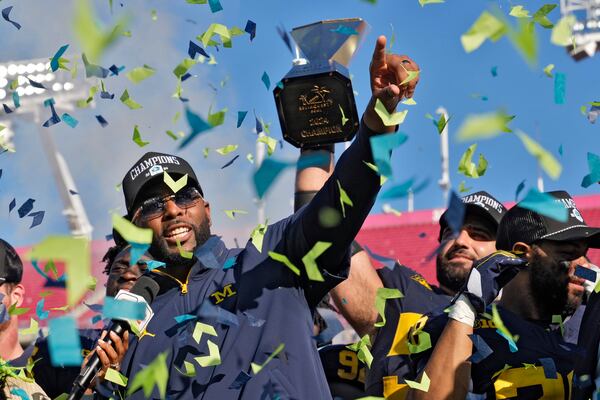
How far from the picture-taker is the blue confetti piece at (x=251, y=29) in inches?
130

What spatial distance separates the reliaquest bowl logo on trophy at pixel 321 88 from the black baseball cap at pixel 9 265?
1825mm

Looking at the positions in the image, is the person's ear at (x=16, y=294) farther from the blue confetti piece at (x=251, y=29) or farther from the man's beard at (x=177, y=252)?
the blue confetti piece at (x=251, y=29)

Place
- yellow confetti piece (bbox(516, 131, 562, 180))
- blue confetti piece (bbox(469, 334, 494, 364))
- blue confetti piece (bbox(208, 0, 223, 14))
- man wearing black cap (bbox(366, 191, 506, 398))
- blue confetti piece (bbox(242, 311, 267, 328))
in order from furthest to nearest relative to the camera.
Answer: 1. man wearing black cap (bbox(366, 191, 506, 398))
2. blue confetti piece (bbox(469, 334, 494, 364))
3. blue confetti piece (bbox(208, 0, 223, 14))
4. blue confetti piece (bbox(242, 311, 267, 328))
5. yellow confetti piece (bbox(516, 131, 562, 180))

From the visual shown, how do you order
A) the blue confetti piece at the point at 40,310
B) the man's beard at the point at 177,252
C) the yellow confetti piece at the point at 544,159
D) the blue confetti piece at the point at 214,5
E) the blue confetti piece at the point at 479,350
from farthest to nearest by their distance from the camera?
the blue confetti piece at the point at 40,310 → the man's beard at the point at 177,252 → the blue confetti piece at the point at 479,350 → the blue confetti piece at the point at 214,5 → the yellow confetti piece at the point at 544,159

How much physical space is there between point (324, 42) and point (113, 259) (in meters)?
1.82

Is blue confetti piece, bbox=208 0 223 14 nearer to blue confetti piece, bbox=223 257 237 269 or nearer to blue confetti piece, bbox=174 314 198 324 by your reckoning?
blue confetti piece, bbox=223 257 237 269

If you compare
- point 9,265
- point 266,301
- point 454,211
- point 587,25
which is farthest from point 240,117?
A: point 587,25

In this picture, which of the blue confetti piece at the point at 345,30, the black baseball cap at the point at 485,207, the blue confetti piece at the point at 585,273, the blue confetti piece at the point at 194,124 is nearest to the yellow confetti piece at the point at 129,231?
the blue confetti piece at the point at 194,124

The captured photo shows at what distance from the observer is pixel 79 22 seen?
187 cm

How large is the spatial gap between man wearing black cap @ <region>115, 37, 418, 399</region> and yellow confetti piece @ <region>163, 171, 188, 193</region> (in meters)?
0.43

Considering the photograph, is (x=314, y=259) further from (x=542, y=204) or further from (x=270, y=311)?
(x=542, y=204)

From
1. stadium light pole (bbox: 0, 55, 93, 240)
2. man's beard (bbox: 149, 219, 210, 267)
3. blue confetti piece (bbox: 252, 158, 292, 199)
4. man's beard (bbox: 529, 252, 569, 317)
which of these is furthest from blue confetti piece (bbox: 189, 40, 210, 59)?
stadium light pole (bbox: 0, 55, 93, 240)

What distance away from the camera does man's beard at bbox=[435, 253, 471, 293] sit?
171 inches

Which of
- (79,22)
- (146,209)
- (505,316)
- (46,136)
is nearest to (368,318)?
(505,316)
